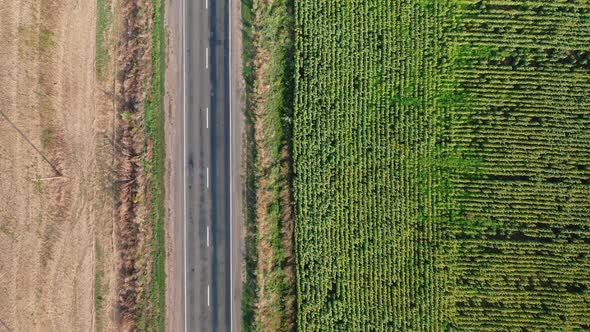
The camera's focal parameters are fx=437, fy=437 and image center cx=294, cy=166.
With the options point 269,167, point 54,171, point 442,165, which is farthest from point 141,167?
point 442,165

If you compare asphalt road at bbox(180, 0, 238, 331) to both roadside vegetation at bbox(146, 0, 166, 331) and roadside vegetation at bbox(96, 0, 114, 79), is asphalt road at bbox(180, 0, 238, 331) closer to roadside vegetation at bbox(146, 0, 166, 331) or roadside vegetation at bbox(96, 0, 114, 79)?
roadside vegetation at bbox(146, 0, 166, 331)

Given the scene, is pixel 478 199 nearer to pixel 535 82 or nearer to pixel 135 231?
pixel 535 82

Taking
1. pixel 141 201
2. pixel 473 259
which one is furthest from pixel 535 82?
pixel 141 201

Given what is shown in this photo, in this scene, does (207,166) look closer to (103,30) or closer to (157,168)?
(157,168)

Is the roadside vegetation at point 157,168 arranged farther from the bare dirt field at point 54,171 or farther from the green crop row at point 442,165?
the green crop row at point 442,165

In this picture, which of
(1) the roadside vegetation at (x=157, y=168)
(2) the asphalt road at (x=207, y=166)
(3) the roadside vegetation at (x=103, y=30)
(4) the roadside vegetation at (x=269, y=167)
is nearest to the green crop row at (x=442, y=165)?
(4) the roadside vegetation at (x=269, y=167)

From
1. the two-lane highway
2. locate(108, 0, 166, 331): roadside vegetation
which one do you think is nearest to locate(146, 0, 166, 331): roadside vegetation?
locate(108, 0, 166, 331): roadside vegetation
